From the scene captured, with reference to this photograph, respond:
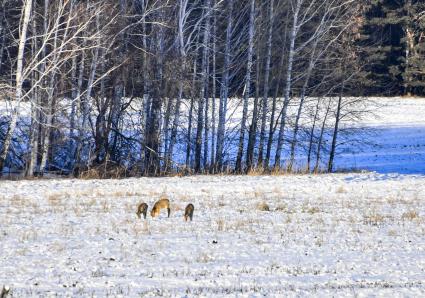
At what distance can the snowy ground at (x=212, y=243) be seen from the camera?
28.6ft

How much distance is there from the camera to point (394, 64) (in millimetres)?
55219

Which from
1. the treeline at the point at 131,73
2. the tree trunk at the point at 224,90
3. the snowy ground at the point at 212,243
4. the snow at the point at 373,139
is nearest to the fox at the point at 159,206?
the snowy ground at the point at 212,243

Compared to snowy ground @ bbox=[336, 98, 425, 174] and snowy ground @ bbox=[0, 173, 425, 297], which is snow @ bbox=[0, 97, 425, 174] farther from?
snowy ground @ bbox=[0, 173, 425, 297]

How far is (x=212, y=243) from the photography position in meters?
11.6

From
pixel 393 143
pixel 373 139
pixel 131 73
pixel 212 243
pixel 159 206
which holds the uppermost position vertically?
pixel 131 73

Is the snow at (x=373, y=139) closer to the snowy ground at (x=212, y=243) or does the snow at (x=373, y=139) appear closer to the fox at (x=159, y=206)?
the snowy ground at (x=212, y=243)

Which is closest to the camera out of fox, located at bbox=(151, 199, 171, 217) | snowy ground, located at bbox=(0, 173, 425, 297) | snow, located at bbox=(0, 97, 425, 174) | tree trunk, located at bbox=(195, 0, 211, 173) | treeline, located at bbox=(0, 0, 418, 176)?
snowy ground, located at bbox=(0, 173, 425, 297)

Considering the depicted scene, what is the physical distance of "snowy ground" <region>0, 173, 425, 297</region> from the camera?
8711 mm

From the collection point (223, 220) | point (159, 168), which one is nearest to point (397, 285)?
point (223, 220)

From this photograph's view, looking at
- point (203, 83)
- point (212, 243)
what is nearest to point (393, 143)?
point (203, 83)

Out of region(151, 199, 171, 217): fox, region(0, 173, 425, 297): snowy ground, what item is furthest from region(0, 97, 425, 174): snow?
region(151, 199, 171, 217): fox

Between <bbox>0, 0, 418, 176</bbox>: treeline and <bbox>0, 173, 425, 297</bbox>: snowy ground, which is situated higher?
<bbox>0, 0, 418, 176</bbox>: treeline

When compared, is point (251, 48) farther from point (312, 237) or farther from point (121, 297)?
point (121, 297)

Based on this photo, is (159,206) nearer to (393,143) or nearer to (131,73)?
(131,73)
